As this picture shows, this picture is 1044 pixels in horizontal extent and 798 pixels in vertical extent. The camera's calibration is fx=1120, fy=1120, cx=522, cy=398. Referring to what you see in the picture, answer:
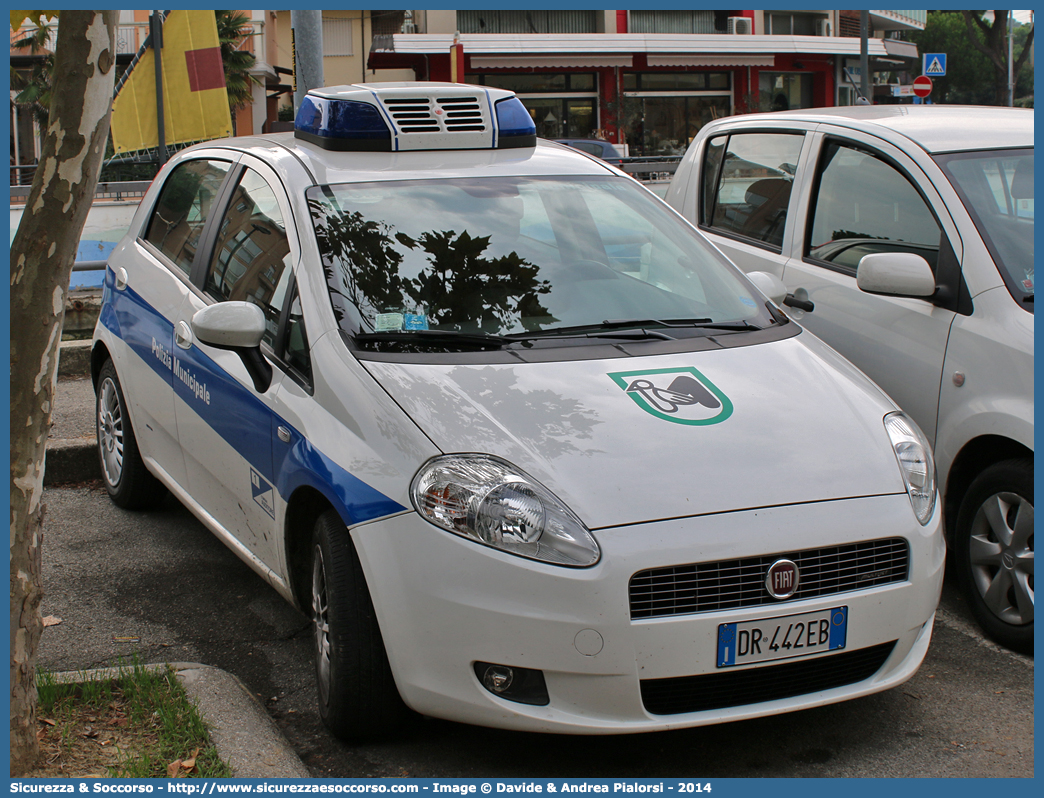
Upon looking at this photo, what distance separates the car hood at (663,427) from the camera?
284 centimetres

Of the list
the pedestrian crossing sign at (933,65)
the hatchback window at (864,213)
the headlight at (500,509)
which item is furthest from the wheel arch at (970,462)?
the pedestrian crossing sign at (933,65)

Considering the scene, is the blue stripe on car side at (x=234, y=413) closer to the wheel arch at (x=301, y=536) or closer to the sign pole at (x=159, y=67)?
the wheel arch at (x=301, y=536)

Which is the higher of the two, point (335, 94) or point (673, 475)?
point (335, 94)

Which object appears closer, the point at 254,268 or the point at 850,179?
the point at 254,268

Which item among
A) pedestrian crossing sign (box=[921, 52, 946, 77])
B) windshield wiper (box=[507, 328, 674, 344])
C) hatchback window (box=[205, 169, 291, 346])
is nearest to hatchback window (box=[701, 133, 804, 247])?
windshield wiper (box=[507, 328, 674, 344])

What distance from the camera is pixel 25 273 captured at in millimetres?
2691

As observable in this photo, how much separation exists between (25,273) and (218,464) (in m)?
1.37

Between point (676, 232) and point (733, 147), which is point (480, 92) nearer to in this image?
→ point (676, 232)

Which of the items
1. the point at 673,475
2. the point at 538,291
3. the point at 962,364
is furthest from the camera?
the point at 962,364

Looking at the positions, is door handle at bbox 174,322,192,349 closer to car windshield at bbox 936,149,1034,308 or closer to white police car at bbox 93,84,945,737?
white police car at bbox 93,84,945,737

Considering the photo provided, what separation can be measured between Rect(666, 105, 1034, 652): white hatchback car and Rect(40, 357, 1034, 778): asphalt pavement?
473 mm

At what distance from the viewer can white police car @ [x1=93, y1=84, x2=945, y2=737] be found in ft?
9.03
